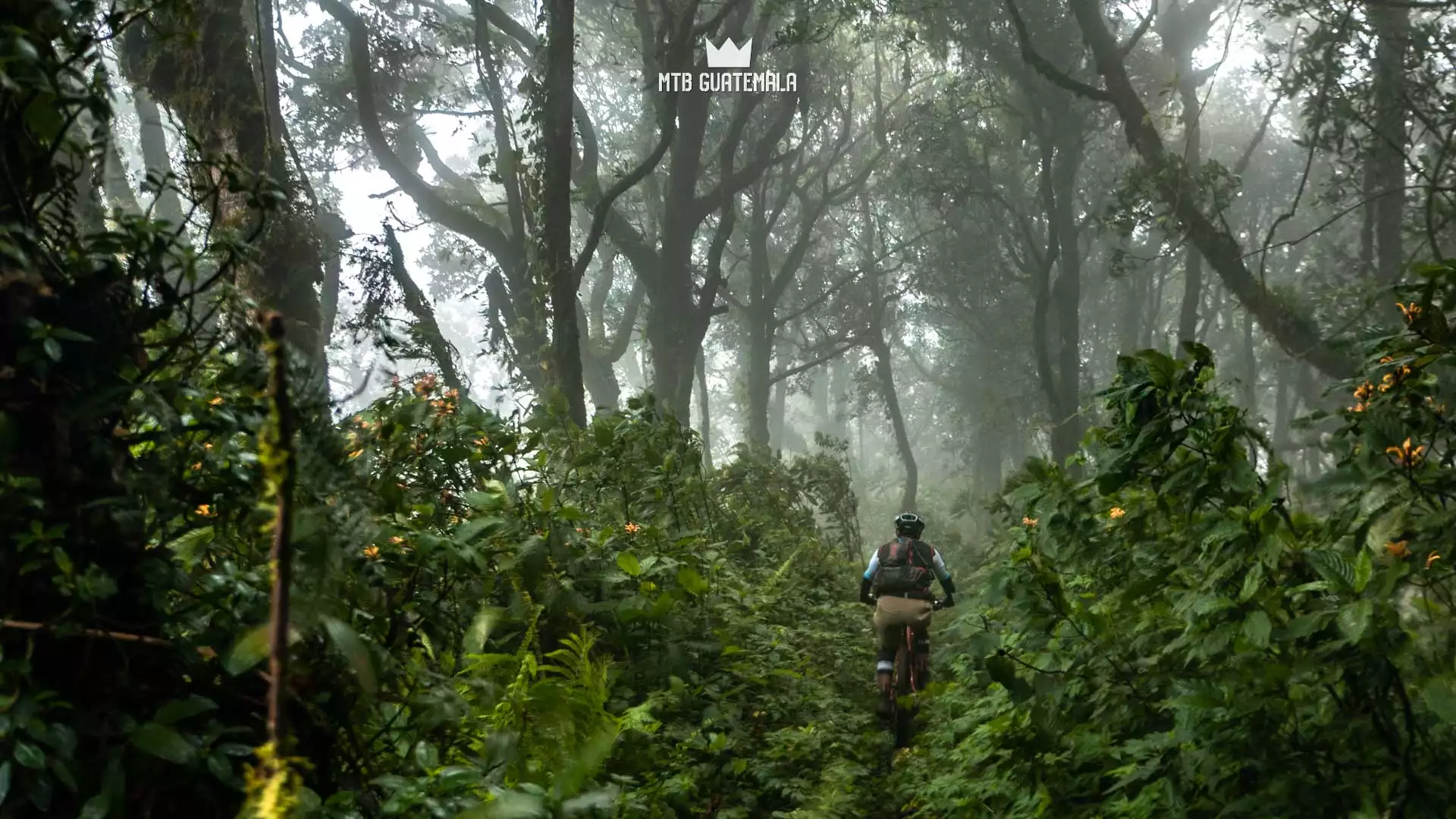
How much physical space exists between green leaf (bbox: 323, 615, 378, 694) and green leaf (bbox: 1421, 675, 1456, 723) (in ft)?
8.04

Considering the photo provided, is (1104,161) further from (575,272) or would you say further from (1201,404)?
(1201,404)

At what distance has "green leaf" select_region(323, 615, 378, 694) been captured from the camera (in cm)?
209

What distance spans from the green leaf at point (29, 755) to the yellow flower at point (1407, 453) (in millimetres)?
3391

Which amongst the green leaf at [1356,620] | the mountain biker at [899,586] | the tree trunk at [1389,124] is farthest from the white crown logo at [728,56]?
the green leaf at [1356,620]

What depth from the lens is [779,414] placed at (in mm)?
42969

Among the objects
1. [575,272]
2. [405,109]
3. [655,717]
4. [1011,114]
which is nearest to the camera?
[655,717]

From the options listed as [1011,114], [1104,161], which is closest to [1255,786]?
[1011,114]

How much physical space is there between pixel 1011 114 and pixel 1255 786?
19.3 meters

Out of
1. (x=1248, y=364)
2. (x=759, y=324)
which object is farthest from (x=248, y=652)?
(x=1248, y=364)

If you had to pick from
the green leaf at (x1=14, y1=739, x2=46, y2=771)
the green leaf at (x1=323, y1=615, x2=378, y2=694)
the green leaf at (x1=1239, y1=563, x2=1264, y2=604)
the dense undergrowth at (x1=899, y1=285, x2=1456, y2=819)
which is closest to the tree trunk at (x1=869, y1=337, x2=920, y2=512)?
the dense undergrowth at (x1=899, y1=285, x2=1456, y2=819)

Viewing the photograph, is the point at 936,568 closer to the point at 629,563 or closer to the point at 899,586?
the point at 899,586

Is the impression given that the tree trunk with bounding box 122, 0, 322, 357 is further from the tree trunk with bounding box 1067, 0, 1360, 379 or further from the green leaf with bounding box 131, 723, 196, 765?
the tree trunk with bounding box 1067, 0, 1360, 379

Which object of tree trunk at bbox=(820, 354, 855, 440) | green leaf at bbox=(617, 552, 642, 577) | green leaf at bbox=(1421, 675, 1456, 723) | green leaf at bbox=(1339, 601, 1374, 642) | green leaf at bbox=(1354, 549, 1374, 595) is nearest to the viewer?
green leaf at bbox=(1421, 675, 1456, 723)

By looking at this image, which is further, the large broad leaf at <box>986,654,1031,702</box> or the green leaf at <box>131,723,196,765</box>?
the large broad leaf at <box>986,654,1031,702</box>
